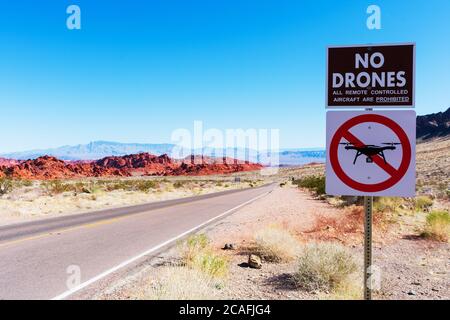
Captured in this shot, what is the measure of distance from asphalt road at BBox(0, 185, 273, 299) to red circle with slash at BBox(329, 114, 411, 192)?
4.56 metres

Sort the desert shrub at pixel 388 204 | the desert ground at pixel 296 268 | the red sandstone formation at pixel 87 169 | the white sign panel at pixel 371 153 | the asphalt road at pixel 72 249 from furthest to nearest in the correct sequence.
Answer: the red sandstone formation at pixel 87 169
the desert shrub at pixel 388 204
the asphalt road at pixel 72 249
the desert ground at pixel 296 268
the white sign panel at pixel 371 153

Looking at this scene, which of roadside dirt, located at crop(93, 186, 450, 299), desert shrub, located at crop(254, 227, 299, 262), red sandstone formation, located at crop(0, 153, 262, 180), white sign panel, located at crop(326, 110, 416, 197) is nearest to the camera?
white sign panel, located at crop(326, 110, 416, 197)

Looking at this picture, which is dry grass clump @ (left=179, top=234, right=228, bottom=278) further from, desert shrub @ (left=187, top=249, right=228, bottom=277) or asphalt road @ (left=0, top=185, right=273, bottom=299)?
asphalt road @ (left=0, top=185, right=273, bottom=299)

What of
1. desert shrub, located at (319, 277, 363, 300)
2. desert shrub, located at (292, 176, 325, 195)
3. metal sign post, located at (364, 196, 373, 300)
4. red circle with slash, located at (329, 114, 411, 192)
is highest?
red circle with slash, located at (329, 114, 411, 192)

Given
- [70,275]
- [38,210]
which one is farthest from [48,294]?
[38,210]

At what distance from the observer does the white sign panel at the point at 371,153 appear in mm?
3668

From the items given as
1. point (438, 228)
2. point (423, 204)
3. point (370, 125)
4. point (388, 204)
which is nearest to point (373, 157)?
point (370, 125)

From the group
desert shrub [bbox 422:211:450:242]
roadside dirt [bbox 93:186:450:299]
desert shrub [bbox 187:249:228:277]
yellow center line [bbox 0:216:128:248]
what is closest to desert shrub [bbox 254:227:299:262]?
roadside dirt [bbox 93:186:450:299]

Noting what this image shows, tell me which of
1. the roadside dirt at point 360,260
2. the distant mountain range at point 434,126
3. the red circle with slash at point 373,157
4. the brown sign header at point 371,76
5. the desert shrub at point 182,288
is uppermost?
the distant mountain range at point 434,126

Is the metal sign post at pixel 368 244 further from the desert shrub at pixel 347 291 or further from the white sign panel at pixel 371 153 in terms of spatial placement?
the desert shrub at pixel 347 291

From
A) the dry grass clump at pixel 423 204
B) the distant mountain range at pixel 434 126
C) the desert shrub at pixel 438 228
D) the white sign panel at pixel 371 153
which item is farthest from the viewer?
the distant mountain range at pixel 434 126

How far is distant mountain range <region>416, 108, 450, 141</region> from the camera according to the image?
14805 cm

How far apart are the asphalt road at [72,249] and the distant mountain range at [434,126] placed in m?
151

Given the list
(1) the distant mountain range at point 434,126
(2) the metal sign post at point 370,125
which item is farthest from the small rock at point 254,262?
(1) the distant mountain range at point 434,126
